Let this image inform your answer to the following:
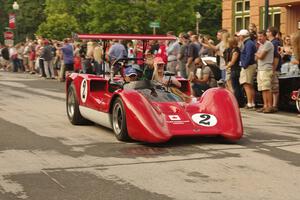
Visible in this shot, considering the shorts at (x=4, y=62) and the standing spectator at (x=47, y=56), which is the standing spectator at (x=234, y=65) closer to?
the standing spectator at (x=47, y=56)

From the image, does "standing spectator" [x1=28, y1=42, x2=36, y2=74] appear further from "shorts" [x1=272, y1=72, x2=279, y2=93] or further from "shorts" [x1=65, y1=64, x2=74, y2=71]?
"shorts" [x1=272, y1=72, x2=279, y2=93]

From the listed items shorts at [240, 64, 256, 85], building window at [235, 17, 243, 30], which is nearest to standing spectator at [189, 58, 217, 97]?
shorts at [240, 64, 256, 85]

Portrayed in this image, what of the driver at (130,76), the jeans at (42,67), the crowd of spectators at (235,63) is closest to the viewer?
the driver at (130,76)

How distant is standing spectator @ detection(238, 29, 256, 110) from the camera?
13.5 m

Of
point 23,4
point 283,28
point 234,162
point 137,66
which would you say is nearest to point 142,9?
point 283,28

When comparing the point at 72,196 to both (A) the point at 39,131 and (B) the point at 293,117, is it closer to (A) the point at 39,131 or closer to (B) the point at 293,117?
(A) the point at 39,131

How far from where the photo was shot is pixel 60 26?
196 ft

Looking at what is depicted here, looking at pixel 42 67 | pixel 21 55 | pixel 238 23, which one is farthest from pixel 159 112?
pixel 21 55

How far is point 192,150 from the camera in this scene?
8.04 meters

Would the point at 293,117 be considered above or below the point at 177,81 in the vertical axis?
below

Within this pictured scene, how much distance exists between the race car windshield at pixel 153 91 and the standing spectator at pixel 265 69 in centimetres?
423

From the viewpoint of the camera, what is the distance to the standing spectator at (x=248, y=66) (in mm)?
13451

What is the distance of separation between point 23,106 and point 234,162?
25.3 ft

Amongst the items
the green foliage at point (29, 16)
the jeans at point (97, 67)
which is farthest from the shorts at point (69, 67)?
the green foliage at point (29, 16)
